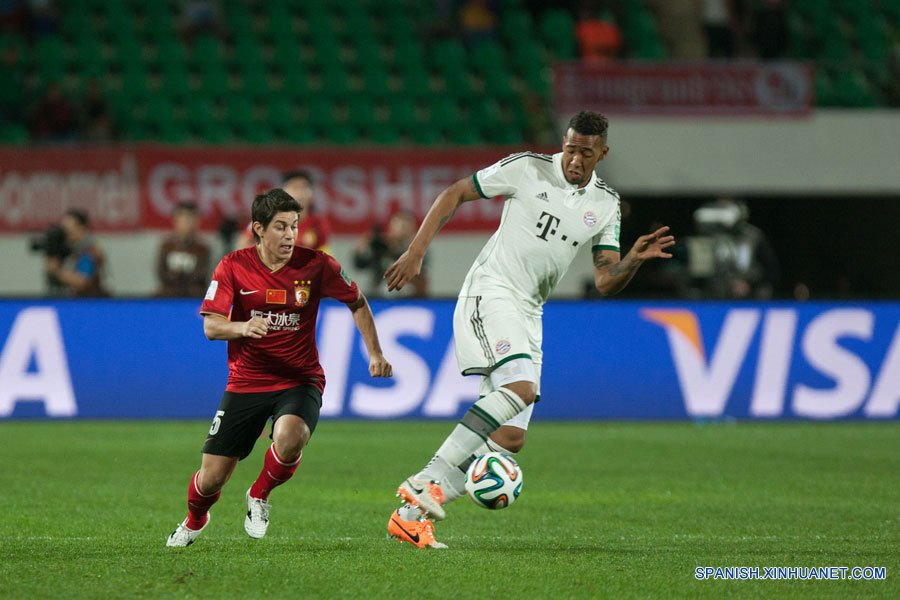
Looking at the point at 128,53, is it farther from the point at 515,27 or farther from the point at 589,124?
the point at 589,124

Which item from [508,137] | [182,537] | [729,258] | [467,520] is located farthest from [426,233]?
[508,137]

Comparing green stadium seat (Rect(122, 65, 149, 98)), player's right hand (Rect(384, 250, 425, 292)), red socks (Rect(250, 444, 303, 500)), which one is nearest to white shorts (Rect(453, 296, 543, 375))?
player's right hand (Rect(384, 250, 425, 292))

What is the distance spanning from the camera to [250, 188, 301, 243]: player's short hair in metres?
6.15

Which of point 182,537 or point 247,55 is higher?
point 247,55

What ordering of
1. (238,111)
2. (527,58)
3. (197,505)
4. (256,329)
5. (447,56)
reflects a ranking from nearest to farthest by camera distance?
(256,329) → (197,505) → (238,111) → (447,56) → (527,58)

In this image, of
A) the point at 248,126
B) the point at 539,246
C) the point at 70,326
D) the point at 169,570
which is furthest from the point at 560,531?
the point at 248,126

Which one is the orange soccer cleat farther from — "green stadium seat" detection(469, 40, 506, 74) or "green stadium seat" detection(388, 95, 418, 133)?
"green stadium seat" detection(469, 40, 506, 74)

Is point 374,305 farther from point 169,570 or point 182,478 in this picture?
point 169,570

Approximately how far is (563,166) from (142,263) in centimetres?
1164

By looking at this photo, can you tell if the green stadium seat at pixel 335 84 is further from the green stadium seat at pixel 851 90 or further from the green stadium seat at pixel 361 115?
the green stadium seat at pixel 851 90

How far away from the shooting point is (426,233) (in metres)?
6.13

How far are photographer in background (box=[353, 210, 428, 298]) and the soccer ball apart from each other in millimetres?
8033

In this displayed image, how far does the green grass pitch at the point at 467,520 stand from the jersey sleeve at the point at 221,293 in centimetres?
111

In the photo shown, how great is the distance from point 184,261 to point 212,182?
10.2 feet
